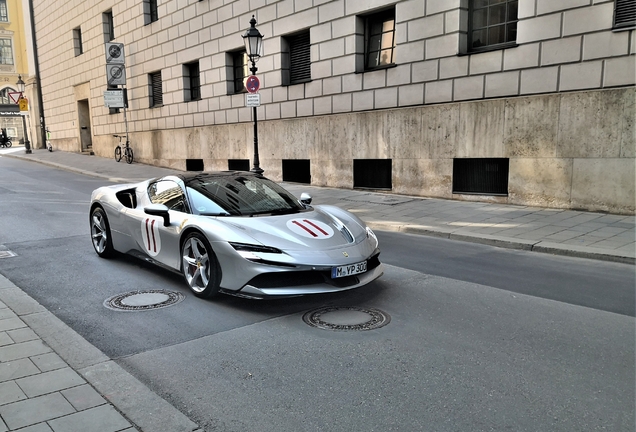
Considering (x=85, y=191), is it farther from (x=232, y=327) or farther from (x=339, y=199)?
(x=232, y=327)

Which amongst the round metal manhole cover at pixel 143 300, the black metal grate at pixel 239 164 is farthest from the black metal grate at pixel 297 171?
the round metal manhole cover at pixel 143 300

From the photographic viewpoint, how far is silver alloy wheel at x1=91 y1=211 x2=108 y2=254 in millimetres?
7297

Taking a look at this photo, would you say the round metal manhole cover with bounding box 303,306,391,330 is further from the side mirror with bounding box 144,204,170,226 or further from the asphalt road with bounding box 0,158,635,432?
the side mirror with bounding box 144,204,170,226

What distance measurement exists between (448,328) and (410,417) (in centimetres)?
161

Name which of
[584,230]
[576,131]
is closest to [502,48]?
[576,131]

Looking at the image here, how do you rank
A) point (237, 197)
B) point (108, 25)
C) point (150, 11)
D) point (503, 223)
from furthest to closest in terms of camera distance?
point (108, 25)
point (150, 11)
point (503, 223)
point (237, 197)

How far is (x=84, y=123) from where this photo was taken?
32344 mm

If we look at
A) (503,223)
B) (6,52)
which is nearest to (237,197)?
(503,223)

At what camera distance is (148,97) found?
2477cm

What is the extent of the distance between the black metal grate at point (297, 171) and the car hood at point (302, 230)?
1129cm

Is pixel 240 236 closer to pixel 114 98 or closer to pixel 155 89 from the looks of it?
pixel 155 89

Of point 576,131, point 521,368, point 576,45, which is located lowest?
point 521,368

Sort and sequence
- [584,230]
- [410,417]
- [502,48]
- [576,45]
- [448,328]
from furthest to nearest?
1. [502,48]
2. [576,45]
3. [584,230]
4. [448,328]
5. [410,417]

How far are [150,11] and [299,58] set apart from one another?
11.5m
